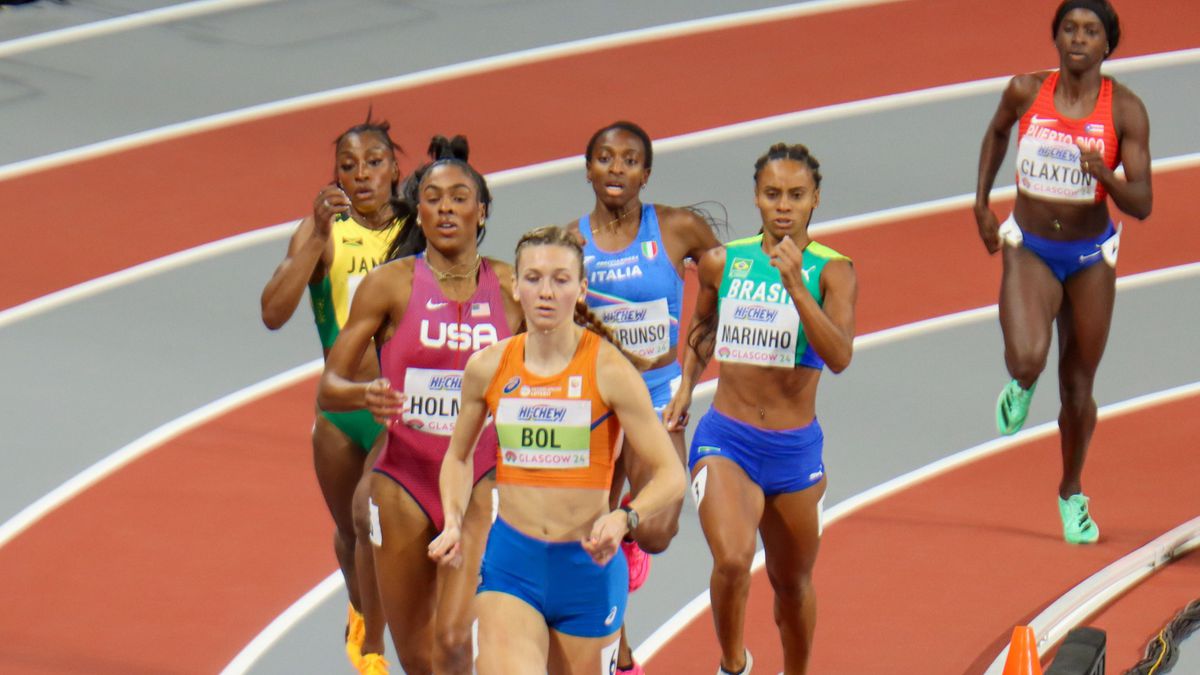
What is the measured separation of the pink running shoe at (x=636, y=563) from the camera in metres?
7.99

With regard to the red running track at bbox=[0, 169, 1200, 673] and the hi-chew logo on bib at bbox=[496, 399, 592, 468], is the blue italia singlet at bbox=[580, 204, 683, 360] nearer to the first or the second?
the red running track at bbox=[0, 169, 1200, 673]

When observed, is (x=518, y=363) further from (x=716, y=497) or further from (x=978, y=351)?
(x=978, y=351)

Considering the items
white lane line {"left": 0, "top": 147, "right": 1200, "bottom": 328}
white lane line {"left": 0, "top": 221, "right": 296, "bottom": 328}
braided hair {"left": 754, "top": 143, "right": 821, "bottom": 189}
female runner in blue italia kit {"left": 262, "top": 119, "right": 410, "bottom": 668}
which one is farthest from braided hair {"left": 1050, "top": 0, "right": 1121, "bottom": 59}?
white lane line {"left": 0, "top": 221, "right": 296, "bottom": 328}

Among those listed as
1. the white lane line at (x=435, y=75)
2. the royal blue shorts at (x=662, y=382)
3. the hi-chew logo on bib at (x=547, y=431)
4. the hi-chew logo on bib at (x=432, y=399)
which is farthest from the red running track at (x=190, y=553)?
the white lane line at (x=435, y=75)

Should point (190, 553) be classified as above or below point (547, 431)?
below

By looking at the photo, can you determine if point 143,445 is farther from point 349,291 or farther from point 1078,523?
point 1078,523

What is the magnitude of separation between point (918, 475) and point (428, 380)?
372 cm

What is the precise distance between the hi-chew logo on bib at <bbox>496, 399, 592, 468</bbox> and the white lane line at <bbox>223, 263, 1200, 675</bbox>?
1.91m

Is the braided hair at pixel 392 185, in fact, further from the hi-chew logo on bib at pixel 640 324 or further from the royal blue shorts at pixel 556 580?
the royal blue shorts at pixel 556 580

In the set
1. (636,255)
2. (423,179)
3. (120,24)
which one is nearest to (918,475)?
(636,255)

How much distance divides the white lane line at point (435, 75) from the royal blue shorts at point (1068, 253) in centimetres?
646

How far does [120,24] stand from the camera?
1552cm

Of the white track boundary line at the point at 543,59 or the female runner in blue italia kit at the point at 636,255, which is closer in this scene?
the female runner in blue italia kit at the point at 636,255

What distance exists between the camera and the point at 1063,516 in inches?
358
